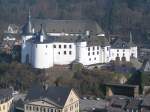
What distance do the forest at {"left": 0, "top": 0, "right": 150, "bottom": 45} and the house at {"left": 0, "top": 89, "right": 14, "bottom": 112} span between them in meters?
23.4

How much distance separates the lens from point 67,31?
146 ft

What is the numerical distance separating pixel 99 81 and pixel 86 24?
9189 millimetres

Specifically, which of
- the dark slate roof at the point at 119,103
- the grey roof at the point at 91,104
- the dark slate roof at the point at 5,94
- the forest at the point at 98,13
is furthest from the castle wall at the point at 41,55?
the forest at the point at 98,13

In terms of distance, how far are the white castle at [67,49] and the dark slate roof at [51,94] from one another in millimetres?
8304

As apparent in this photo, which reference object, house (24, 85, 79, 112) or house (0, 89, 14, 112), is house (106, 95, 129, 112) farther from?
house (0, 89, 14, 112)

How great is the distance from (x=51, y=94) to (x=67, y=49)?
10138 millimetres

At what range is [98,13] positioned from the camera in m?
67.2

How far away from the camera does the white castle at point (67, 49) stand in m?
39.2

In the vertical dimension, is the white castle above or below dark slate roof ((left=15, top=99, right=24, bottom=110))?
above

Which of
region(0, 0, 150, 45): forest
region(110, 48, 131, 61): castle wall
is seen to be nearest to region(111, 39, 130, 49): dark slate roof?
region(110, 48, 131, 61): castle wall

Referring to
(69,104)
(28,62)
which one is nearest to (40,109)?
(69,104)

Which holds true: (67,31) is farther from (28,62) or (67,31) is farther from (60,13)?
(60,13)

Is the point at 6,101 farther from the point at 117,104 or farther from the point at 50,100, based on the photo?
the point at 117,104

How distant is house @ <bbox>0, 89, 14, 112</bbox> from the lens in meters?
31.4
